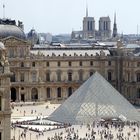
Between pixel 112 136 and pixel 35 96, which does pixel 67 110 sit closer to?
pixel 112 136

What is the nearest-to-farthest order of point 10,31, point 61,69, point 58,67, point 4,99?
point 4,99 < point 10,31 < point 58,67 < point 61,69

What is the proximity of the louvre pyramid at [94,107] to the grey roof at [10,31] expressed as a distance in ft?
84.0

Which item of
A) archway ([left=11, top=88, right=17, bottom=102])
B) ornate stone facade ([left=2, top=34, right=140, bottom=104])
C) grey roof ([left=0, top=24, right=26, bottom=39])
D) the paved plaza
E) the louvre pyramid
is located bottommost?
the paved plaza

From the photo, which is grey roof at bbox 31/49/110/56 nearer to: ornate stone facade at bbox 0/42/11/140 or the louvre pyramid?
the louvre pyramid

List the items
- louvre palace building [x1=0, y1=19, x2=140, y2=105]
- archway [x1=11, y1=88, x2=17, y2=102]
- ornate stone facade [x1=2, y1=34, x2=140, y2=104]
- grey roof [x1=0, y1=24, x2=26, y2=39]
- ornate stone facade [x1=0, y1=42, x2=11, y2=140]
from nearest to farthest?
ornate stone facade [x1=0, y1=42, x2=11, y2=140]
grey roof [x1=0, y1=24, x2=26, y2=39]
louvre palace building [x1=0, y1=19, x2=140, y2=105]
archway [x1=11, y1=88, x2=17, y2=102]
ornate stone facade [x1=2, y1=34, x2=140, y2=104]

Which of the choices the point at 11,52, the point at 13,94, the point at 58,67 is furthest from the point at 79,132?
the point at 58,67

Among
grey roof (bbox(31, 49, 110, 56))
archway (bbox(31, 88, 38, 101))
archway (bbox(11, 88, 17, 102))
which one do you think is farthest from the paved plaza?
grey roof (bbox(31, 49, 110, 56))

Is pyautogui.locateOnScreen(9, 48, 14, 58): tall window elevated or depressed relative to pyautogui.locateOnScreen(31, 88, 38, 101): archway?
elevated

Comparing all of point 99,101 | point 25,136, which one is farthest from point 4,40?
point 25,136

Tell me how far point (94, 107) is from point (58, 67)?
31.3 m

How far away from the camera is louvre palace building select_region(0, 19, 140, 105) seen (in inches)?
4318

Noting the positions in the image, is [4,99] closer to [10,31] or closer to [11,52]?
[11,52]

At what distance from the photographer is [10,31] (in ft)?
357

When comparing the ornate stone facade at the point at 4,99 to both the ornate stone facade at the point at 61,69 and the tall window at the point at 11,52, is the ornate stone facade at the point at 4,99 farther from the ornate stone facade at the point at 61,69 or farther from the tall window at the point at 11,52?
the tall window at the point at 11,52
